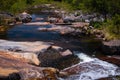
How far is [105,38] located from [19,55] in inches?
544

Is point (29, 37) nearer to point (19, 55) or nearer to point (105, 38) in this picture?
point (105, 38)

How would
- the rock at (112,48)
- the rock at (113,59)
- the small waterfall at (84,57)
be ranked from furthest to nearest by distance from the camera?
1. the rock at (112,48)
2. the small waterfall at (84,57)
3. the rock at (113,59)

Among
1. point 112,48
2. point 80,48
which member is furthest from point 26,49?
point 112,48

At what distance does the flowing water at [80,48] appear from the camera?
2300cm

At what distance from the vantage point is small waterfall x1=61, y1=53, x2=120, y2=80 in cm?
2227

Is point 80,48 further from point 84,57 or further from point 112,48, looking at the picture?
point 112,48

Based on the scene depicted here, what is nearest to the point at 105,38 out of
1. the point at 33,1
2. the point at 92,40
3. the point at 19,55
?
the point at 92,40

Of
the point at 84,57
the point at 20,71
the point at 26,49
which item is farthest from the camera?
the point at 84,57

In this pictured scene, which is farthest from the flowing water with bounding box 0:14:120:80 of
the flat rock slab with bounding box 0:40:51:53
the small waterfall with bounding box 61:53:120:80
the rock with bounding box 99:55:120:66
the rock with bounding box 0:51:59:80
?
the flat rock slab with bounding box 0:40:51:53

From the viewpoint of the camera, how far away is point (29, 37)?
123ft

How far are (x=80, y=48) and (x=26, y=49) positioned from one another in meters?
7.36

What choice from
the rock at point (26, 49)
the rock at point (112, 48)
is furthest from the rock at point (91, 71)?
the rock at point (112, 48)

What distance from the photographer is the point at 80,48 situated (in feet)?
103

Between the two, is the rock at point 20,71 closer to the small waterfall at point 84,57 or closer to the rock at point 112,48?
the small waterfall at point 84,57
